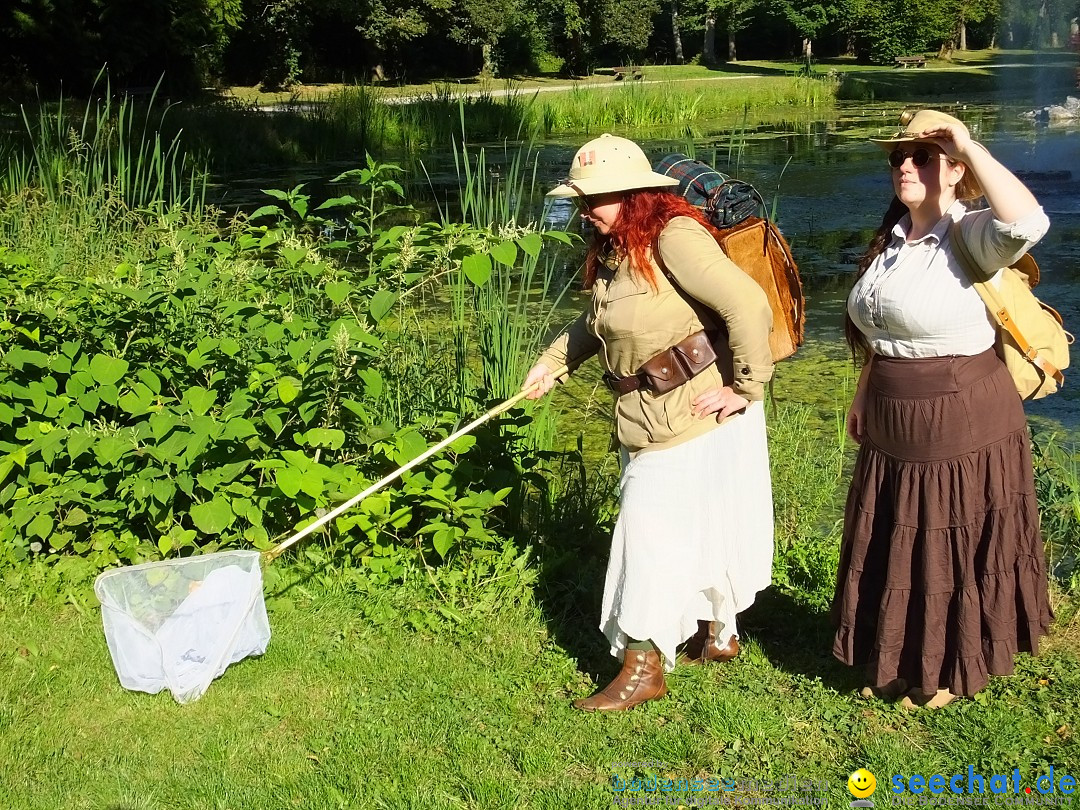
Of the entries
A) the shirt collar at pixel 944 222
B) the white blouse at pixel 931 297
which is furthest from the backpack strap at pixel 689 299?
the shirt collar at pixel 944 222

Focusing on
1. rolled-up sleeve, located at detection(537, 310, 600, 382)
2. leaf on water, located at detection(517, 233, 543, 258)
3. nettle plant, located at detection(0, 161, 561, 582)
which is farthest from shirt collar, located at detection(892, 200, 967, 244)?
nettle plant, located at detection(0, 161, 561, 582)

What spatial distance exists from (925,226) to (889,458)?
0.61m

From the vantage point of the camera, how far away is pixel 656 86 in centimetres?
2217

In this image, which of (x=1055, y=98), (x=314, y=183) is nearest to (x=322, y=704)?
(x=314, y=183)

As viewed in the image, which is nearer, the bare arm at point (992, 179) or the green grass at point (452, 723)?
the bare arm at point (992, 179)

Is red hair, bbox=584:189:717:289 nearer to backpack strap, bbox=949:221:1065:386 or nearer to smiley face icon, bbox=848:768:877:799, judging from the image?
backpack strap, bbox=949:221:1065:386

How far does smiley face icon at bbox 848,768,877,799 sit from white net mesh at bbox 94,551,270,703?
174 cm

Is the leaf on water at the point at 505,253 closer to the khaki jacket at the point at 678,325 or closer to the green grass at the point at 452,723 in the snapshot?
the khaki jacket at the point at 678,325

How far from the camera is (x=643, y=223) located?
115 inches

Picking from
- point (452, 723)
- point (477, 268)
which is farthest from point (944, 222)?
point (452, 723)

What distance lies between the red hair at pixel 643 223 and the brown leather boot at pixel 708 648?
1.15 m

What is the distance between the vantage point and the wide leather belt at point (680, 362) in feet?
9.64

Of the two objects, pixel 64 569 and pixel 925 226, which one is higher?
pixel 925 226

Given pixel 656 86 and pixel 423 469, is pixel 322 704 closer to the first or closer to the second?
pixel 423 469
